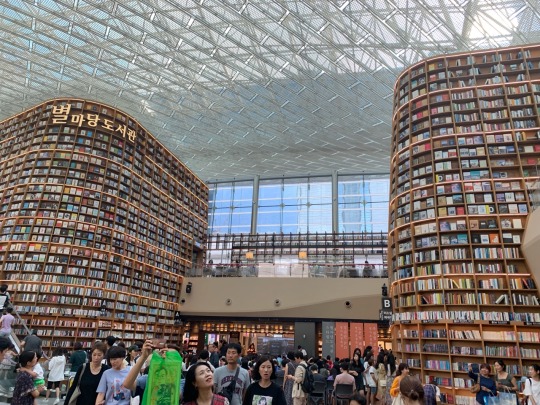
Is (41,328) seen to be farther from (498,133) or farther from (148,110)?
(498,133)

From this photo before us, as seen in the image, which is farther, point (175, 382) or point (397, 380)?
point (397, 380)

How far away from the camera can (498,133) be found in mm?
7836

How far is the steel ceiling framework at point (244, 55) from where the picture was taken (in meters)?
10.7

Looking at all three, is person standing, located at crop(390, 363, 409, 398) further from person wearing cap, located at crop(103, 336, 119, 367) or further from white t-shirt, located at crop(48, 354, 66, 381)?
white t-shirt, located at crop(48, 354, 66, 381)

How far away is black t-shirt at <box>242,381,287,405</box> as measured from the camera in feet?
7.45

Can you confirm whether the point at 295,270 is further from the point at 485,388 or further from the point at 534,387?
the point at 534,387

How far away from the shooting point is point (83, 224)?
10938 mm

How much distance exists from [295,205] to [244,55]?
13.0 metres

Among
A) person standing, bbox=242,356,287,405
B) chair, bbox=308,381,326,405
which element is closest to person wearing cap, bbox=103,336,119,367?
person standing, bbox=242,356,287,405

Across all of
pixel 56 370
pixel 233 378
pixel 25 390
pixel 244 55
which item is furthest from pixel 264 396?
pixel 244 55

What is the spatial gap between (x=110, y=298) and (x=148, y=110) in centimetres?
855

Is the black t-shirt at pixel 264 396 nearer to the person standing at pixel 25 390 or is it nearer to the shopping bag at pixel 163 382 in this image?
the shopping bag at pixel 163 382

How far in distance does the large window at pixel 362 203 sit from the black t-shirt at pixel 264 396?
2109cm

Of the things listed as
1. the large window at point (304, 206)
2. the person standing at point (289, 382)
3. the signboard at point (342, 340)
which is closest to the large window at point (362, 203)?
the large window at point (304, 206)
